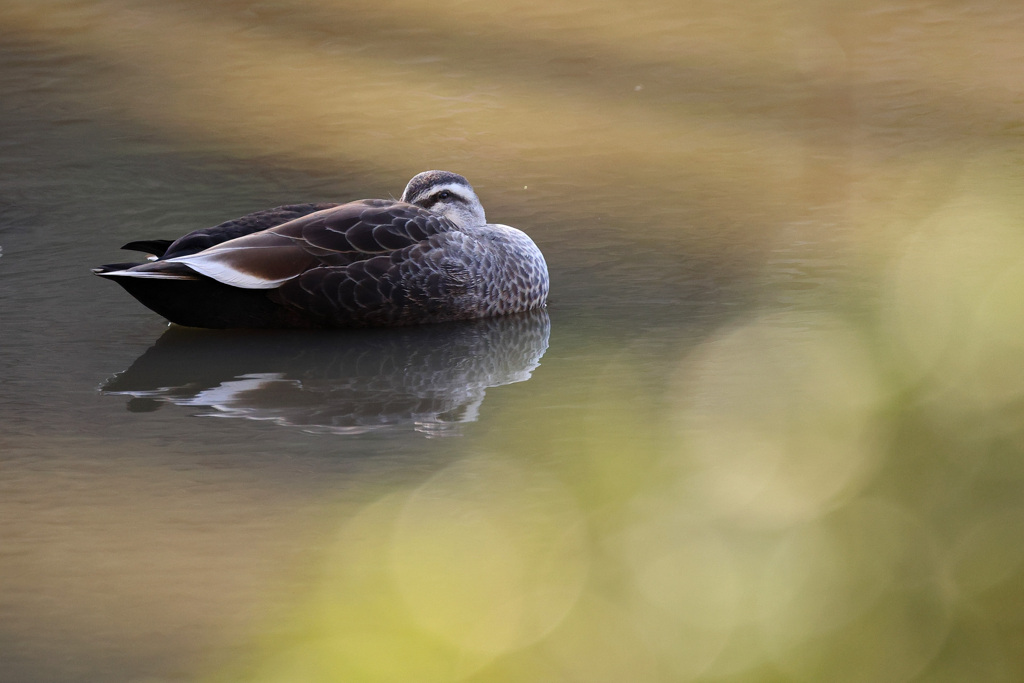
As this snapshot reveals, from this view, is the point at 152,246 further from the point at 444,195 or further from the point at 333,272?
the point at 444,195

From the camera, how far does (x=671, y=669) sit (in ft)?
3.19

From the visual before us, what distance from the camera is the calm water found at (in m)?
0.93

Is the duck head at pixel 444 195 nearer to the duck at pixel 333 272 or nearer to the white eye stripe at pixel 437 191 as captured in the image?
the white eye stripe at pixel 437 191

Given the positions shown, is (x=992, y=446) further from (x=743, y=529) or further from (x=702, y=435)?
(x=702, y=435)

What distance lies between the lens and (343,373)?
14.5 feet

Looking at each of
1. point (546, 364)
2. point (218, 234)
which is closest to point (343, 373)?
point (546, 364)

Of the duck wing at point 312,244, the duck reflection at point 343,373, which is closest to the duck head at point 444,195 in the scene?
Answer: the duck wing at point 312,244

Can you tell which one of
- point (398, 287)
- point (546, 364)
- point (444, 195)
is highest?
point (444, 195)

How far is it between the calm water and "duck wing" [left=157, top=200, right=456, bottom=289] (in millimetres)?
289

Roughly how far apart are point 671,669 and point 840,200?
5.49m

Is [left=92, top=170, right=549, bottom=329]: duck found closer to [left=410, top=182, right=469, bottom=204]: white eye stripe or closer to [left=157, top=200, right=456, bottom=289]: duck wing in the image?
[left=157, top=200, right=456, bottom=289]: duck wing

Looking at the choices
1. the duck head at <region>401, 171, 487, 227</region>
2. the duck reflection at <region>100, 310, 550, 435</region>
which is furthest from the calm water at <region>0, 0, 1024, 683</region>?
the duck head at <region>401, 171, 487, 227</region>

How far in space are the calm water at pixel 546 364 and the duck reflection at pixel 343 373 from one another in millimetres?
21

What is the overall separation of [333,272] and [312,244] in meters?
0.14
